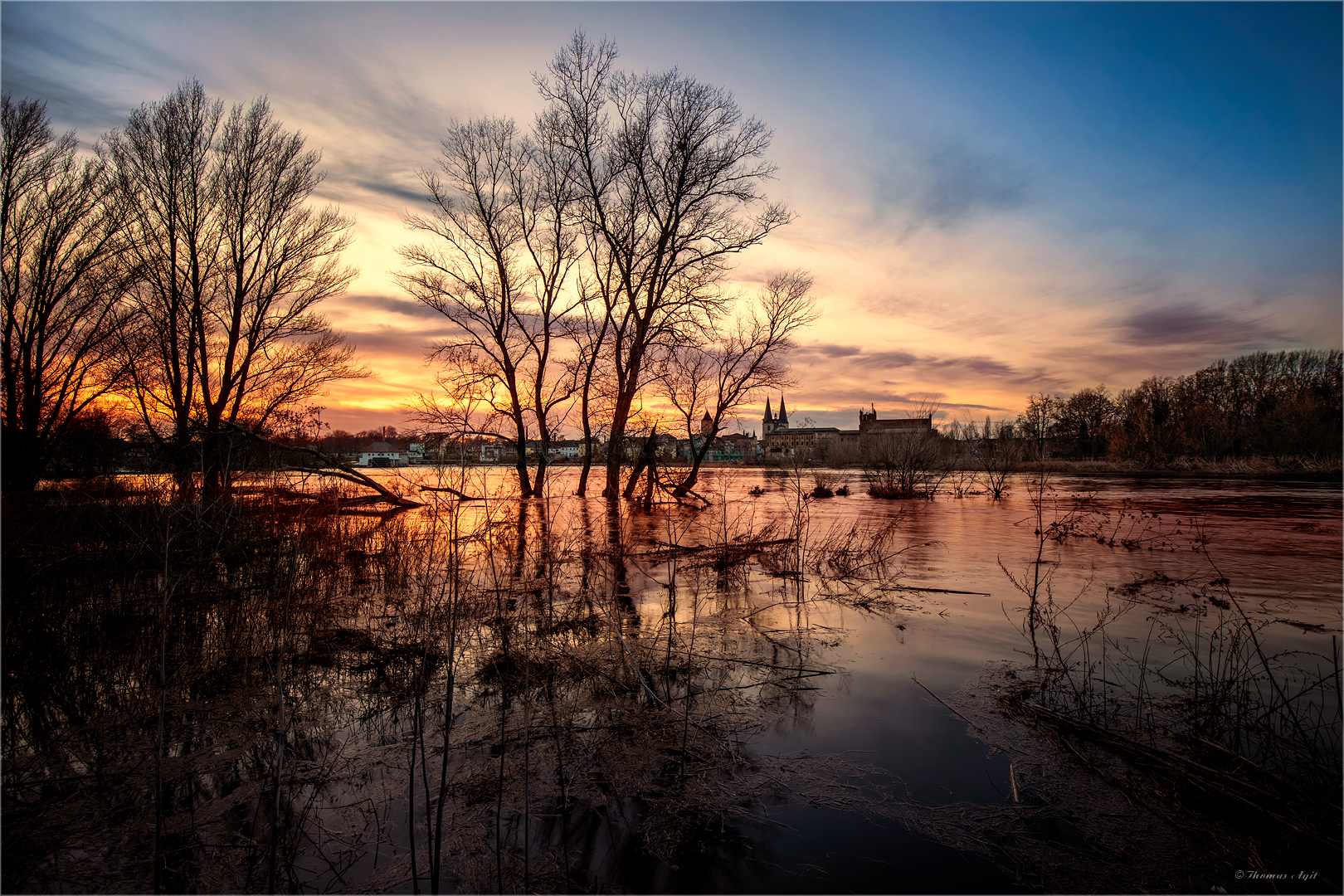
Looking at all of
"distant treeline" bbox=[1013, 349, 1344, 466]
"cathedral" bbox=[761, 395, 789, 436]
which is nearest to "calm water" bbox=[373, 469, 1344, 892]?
"distant treeline" bbox=[1013, 349, 1344, 466]

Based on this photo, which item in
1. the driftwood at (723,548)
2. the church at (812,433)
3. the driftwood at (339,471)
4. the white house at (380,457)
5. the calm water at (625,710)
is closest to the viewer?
the calm water at (625,710)

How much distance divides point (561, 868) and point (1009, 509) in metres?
24.2

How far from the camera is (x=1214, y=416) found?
59375 mm

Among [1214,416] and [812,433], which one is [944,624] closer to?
[1214,416]

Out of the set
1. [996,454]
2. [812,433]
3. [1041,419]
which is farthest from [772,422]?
[996,454]

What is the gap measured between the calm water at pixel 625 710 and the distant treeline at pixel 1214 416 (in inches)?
1938

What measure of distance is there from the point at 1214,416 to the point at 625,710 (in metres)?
77.2

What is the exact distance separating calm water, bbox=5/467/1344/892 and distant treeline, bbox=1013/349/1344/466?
49.2m

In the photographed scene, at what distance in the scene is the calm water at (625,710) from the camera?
3248 mm

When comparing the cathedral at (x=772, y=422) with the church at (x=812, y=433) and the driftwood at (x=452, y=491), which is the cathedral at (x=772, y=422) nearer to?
the church at (x=812, y=433)

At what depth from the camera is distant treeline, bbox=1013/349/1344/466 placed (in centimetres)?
5084

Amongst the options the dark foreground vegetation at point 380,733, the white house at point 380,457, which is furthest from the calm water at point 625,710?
the white house at point 380,457

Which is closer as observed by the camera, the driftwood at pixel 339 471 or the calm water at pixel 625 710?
the calm water at pixel 625 710

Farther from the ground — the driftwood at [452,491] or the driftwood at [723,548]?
the driftwood at [452,491]
